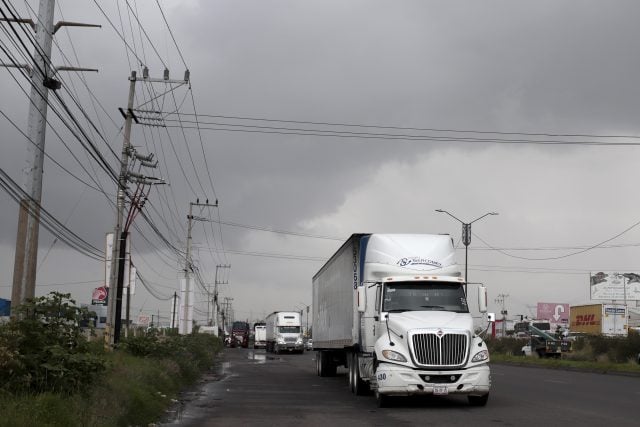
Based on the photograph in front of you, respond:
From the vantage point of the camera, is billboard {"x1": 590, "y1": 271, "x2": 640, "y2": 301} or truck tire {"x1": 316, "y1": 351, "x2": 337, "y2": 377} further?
billboard {"x1": 590, "y1": 271, "x2": 640, "y2": 301}

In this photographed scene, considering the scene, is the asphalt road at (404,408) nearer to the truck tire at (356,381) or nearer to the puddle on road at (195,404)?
the puddle on road at (195,404)

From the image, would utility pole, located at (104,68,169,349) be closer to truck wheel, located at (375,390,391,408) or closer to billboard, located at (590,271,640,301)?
truck wheel, located at (375,390,391,408)

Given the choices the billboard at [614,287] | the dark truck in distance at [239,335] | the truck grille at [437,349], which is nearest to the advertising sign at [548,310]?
the billboard at [614,287]

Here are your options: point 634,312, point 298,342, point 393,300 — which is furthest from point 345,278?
point 634,312

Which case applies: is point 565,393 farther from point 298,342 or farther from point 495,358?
point 298,342

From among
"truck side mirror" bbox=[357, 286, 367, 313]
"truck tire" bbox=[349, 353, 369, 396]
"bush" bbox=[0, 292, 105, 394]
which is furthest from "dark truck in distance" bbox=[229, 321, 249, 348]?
"bush" bbox=[0, 292, 105, 394]

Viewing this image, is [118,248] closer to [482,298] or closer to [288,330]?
[482,298]

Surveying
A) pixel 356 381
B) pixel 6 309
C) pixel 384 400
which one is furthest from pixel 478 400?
pixel 6 309

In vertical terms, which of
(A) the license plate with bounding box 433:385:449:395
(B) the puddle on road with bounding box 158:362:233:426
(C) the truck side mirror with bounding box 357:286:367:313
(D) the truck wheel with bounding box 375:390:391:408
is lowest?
(B) the puddle on road with bounding box 158:362:233:426

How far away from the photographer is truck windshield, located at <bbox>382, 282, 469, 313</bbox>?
17531 millimetres

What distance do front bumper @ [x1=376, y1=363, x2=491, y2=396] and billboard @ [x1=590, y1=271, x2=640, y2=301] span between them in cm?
7753

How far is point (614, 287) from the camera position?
89.2 metres

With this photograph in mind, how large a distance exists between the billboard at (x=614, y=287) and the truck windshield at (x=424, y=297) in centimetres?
7635

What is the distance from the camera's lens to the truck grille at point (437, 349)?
16.2 meters
